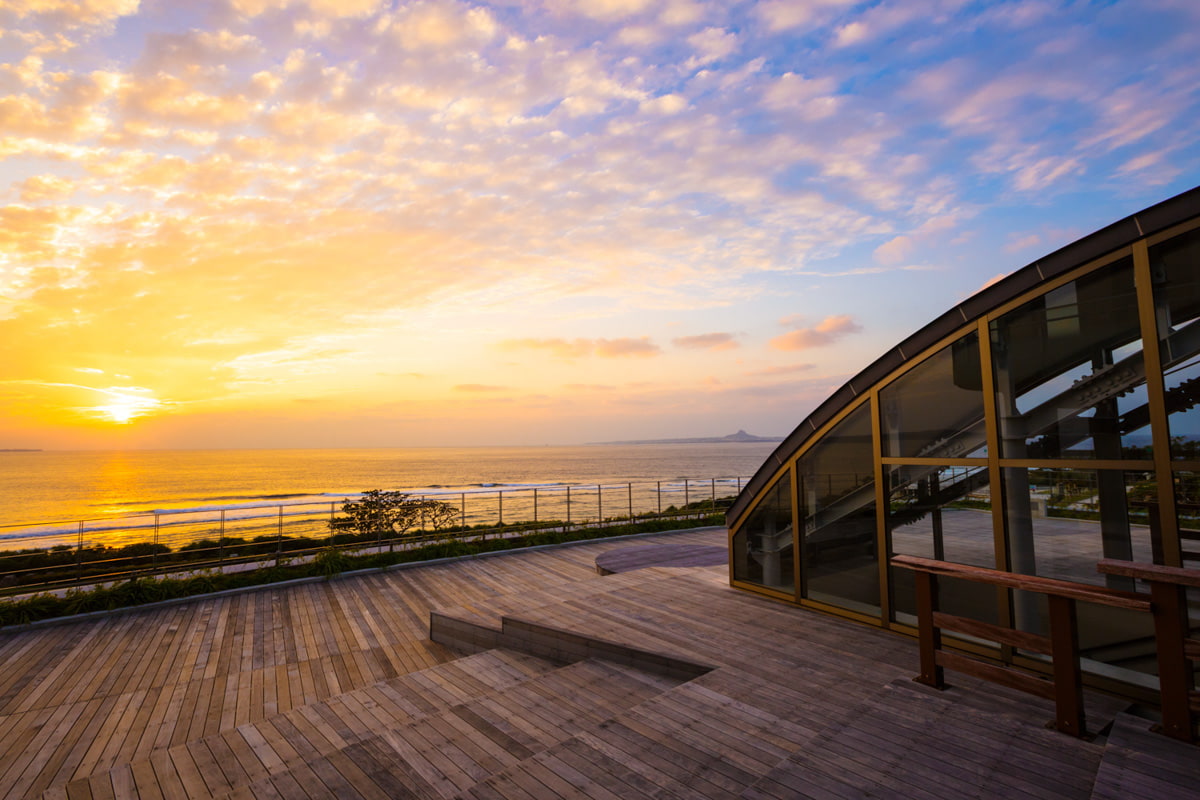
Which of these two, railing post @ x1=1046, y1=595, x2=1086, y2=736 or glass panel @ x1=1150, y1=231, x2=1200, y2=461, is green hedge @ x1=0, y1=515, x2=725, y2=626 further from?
glass panel @ x1=1150, y1=231, x2=1200, y2=461

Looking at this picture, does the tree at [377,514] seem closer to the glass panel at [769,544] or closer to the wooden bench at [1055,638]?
the glass panel at [769,544]

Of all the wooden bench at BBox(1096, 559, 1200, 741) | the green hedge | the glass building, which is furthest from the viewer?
the green hedge

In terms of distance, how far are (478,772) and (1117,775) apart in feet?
11.4

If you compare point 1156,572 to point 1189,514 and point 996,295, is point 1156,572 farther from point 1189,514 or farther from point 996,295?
point 996,295

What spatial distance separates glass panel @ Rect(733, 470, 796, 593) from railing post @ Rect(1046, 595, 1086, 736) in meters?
3.25

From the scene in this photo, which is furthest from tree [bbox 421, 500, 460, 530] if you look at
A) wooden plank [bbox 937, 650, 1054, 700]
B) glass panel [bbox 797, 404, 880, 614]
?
wooden plank [bbox 937, 650, 1054, 700]

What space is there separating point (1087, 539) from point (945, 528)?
1029mm

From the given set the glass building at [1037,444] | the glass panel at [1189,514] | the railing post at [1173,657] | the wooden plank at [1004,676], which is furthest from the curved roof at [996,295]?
the wooden plank at [1004,676]

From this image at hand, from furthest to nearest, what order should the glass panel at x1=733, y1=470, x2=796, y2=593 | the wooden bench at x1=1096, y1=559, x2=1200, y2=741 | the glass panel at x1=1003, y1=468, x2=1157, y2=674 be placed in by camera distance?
the glass panel at x1=733, y1=470, x2=796, y2=593 < the glass panel at x1=1003, y1=468, x2=1157, y2=674 < the wooden bench at x1=1096, y1=559, x2=1200, y2=741

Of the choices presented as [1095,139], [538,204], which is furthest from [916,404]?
[538,204]

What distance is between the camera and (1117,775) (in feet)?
8.03

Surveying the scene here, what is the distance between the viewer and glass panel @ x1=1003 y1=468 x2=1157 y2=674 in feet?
11.8

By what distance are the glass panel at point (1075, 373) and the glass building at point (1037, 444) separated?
1 cm

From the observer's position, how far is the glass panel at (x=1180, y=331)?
11.1 feet
